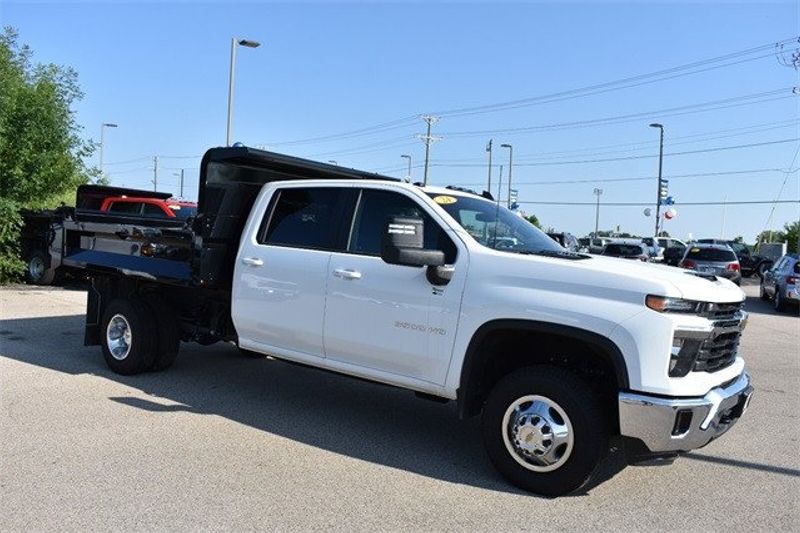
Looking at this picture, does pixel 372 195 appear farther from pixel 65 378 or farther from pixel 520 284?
pixel 65 378

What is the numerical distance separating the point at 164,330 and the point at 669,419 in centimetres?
505

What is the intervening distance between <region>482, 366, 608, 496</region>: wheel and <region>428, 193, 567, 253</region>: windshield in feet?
3.21

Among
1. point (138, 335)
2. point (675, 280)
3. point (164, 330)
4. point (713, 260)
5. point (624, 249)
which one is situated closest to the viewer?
point (675, 280)

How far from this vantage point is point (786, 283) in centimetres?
1745

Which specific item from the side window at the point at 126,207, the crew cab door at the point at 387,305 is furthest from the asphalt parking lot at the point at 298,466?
the side window at the point at 126,207

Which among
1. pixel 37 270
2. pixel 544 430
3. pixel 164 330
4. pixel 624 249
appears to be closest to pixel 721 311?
pixel 544 430

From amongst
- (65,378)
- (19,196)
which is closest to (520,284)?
(65,378)

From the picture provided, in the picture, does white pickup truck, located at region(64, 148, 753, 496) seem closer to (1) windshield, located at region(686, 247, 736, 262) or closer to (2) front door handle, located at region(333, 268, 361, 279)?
(2) front door handle, located at region(333, 268, 361, 279)

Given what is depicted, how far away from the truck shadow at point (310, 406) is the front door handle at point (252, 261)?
1.28 m

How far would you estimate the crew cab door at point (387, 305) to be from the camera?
4.81m

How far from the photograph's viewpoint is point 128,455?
481 cm

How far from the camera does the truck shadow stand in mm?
5070

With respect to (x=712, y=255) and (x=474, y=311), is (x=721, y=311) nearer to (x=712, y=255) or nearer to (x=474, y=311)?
(x=474, y=311)

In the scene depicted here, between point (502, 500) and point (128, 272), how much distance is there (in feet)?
14.9
